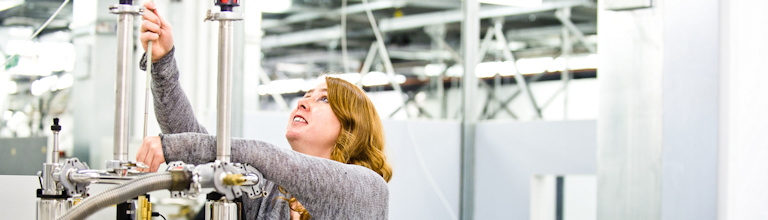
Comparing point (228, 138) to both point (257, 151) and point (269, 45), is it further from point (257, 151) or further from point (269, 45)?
point (269, 45)

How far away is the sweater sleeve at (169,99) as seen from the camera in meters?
1.41

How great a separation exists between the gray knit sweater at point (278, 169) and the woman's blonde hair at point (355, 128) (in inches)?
7.1

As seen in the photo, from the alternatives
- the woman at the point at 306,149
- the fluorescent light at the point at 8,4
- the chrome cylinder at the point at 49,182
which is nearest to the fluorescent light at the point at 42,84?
the fluorescent light at the point at 8,4

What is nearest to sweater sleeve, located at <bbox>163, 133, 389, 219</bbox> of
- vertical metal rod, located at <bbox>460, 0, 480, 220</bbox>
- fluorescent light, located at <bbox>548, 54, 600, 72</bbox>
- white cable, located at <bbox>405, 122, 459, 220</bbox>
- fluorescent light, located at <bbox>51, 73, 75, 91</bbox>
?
fluorescent light, located at <bbox>51, 73, 75, 91</bbox>

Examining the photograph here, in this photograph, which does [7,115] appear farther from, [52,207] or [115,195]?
[115,195]

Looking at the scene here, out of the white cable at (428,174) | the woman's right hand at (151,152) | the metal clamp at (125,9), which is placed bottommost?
the white cable at (428,174)

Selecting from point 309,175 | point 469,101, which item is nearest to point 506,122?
point 469,101

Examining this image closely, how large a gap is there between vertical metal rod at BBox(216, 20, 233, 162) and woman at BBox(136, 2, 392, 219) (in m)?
0.09

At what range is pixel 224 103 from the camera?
105 centimetres

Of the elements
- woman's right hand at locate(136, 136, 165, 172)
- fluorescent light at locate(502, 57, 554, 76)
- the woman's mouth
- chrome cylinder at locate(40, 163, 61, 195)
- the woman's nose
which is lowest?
chrome cylinder at locate(40, 163, 61, 195)

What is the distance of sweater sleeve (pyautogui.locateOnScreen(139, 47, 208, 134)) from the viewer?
1.41 meters

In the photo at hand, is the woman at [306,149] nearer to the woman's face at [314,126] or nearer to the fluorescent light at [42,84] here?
the woman's face at [314,126]

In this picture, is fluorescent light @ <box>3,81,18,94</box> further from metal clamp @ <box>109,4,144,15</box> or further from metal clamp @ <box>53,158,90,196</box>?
metal clamp @ <box>109,4,144,15</box>

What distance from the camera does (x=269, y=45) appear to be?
316 inches
